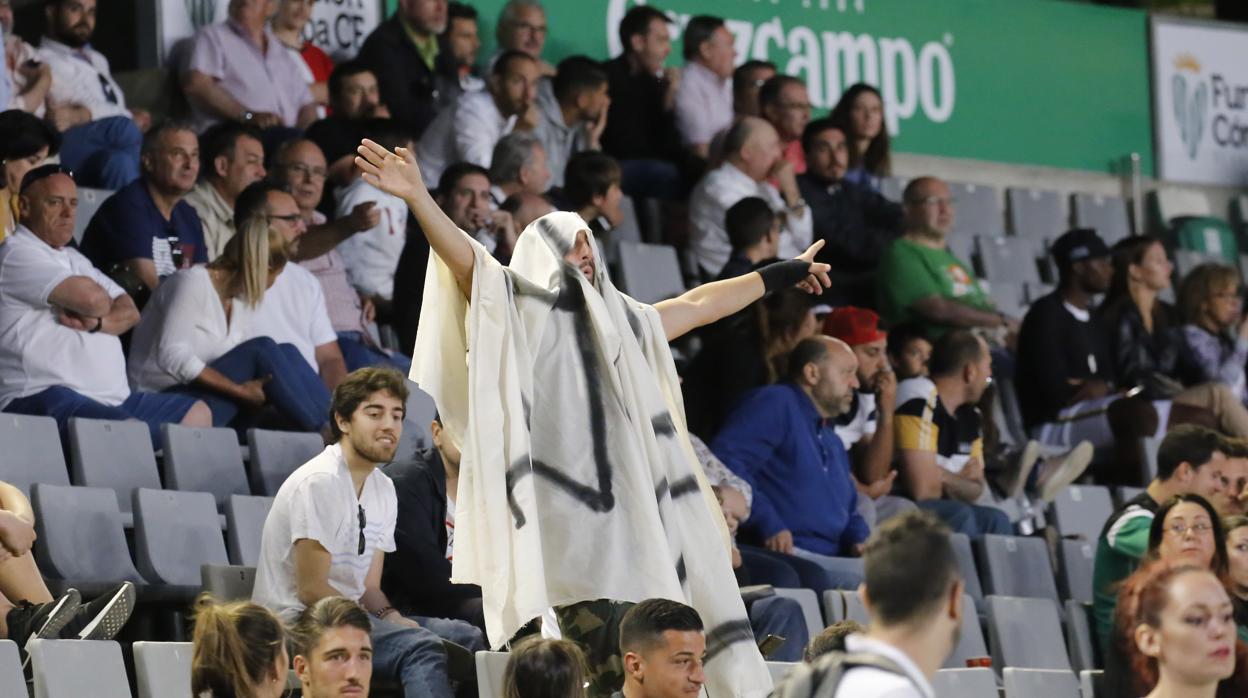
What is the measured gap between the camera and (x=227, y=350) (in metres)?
7.34

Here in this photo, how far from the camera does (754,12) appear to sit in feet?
37.7

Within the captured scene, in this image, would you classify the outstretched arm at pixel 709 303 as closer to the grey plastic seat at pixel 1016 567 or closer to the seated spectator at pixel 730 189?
the grey plastic seat at pixel 1016 567

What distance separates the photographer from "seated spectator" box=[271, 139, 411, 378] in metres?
8.02

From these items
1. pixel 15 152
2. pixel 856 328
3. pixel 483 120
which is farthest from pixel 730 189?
pixel 15 152

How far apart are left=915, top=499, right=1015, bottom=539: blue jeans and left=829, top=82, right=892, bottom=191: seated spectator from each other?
2351 millimetres

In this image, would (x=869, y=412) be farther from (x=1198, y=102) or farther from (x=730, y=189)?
(x=1198, y=102)

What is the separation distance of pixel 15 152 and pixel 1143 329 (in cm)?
527

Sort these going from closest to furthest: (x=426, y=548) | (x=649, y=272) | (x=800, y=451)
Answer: (x=426, y=548)
(x=800, y=451)
(x=649, y=272)

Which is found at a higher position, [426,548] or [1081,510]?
[426,548]

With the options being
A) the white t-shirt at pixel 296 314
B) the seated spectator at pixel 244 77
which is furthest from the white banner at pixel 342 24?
the white t-shirt at pixel 296 314

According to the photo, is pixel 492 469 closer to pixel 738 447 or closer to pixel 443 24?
pixel 738 447

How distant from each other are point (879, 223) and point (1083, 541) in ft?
7.38

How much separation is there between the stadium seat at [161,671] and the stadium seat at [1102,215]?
7862mm

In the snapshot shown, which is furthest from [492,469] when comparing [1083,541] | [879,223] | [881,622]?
[879,223]
